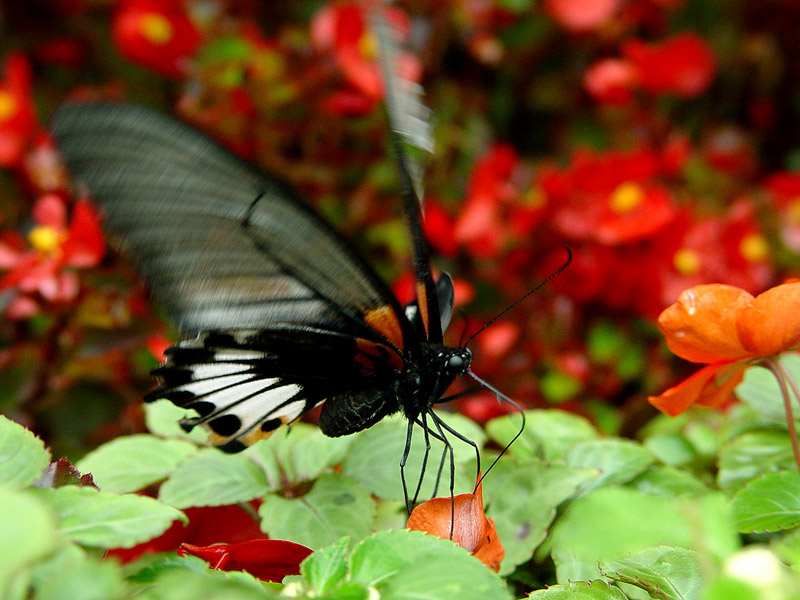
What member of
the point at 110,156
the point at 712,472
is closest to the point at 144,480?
the point at 110,156

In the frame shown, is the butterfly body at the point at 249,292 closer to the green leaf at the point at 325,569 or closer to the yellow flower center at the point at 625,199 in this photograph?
the green leaf at the point at 325,569

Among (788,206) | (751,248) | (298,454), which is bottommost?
(298,454)

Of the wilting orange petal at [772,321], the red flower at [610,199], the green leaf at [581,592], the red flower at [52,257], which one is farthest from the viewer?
the red flower at [610,199]

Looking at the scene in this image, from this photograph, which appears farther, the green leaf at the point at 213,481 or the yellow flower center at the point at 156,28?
the yellow flower center at the point at 156,28

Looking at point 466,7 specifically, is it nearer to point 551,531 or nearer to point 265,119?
point 265,119

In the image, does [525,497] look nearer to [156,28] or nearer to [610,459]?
[610,459]

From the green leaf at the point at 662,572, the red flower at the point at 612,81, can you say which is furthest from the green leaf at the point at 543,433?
the red flower at the point at 612,81

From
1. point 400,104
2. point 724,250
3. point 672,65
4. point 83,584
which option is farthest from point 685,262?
point 83,584
